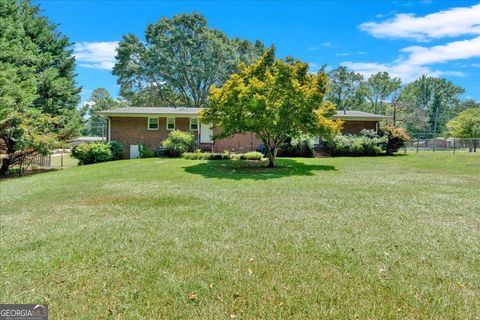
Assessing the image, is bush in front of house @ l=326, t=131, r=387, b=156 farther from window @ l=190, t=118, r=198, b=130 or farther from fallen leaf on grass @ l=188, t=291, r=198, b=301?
fallen leaf on grass @ l=188, t=291, r=198, b=301

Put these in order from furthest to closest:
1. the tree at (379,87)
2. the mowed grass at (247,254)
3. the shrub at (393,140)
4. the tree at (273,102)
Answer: the tree at (379,87) → the shrub at (393,140) → the tree at (273,102) → the mowed grass at (247,254)

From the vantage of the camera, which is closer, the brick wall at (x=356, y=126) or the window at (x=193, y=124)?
the window at (x=193, y=124)

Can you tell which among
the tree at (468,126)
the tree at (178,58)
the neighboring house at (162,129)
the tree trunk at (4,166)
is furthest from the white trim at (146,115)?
the tree at (468,126)

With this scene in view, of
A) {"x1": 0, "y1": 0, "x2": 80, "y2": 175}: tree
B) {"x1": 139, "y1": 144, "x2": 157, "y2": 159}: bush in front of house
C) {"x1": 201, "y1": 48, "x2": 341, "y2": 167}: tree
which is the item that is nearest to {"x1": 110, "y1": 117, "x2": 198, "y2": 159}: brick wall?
{"x1": 139, "y1": 144, "x2": 157, "y2": 159}: bush in front of house

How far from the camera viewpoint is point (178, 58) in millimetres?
41281

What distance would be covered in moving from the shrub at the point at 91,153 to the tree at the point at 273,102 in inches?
346

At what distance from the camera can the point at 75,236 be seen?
554 centimetres

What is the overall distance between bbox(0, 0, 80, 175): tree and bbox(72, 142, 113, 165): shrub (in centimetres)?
160

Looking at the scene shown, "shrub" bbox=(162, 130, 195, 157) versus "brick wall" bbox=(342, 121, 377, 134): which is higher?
"brick wall" bbox=(342, 121, 377, 134)

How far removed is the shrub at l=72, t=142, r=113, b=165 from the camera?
20.5 m

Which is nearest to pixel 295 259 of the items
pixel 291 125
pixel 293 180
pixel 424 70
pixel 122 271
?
pixel 122 271

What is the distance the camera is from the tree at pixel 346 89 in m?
56.1

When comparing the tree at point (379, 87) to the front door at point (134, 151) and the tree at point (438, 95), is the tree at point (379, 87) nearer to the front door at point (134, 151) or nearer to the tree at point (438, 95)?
the tree at point (438, 95)

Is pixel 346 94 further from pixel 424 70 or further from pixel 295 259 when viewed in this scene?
pixel 295 259
